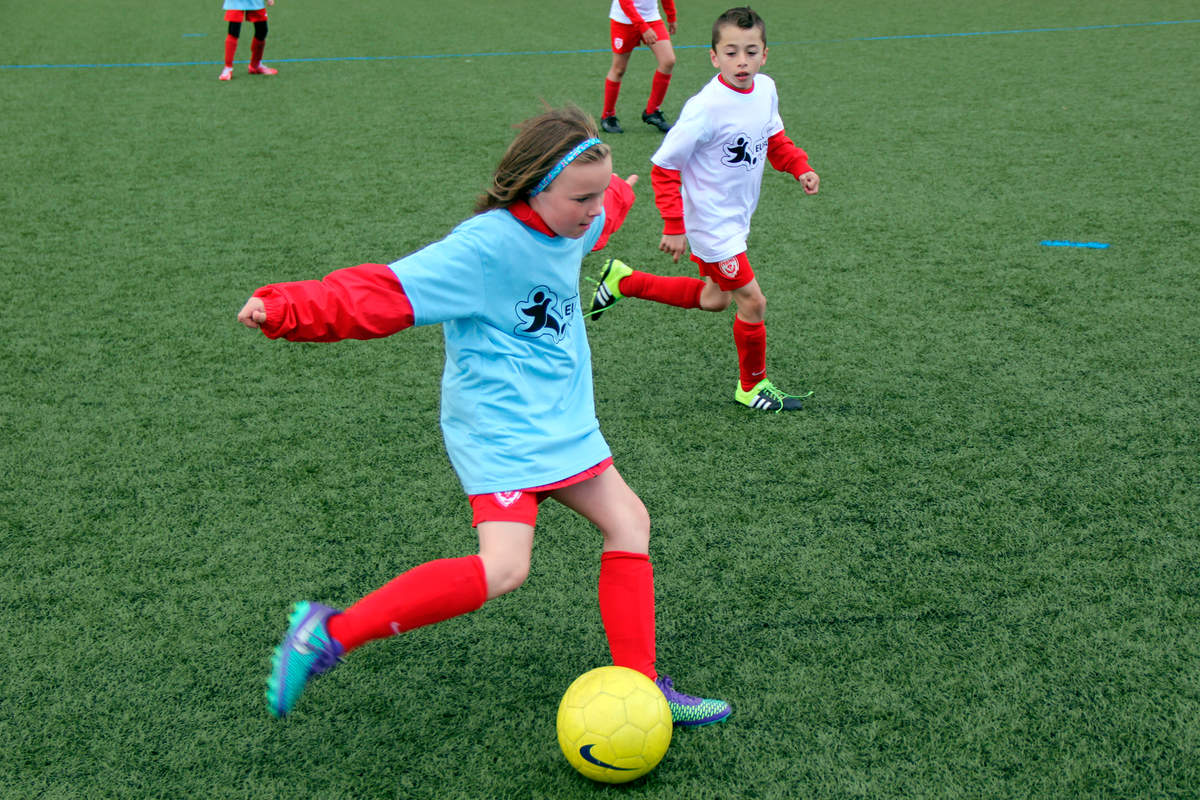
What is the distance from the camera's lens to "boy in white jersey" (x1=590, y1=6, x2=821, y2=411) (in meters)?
3.50

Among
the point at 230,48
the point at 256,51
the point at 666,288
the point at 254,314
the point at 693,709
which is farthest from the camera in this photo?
the point at 256,51

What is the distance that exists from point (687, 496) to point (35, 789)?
6.16 feet

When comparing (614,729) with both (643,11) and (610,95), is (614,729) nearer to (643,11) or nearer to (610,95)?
(610,95)

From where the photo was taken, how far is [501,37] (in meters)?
11.1

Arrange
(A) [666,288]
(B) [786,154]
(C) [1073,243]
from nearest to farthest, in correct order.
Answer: (B) [786,154] < (A) [666,288] < (C) [1073,243]

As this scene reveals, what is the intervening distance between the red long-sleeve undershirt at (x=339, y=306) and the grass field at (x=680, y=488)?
953 mm

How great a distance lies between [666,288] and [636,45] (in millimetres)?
4058

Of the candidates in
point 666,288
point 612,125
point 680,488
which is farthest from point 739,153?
point 612,125

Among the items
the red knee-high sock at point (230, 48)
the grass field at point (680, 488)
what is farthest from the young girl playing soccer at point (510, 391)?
the red knee-high sock at point (230, 48)

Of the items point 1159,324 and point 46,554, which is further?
point 1159,324

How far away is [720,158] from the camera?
3572mm

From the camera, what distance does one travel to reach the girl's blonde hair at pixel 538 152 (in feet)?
6.84

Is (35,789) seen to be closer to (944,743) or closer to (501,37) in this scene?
(944,743)

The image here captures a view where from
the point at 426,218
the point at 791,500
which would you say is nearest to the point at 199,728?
the point at 791,500
